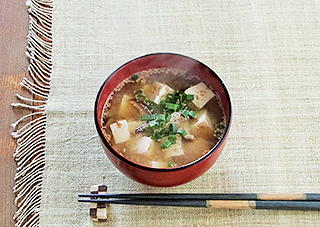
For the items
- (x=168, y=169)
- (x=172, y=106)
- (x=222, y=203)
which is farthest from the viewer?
(x=172, y=106)

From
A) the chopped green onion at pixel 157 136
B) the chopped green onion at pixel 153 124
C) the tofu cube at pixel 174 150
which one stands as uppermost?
the chopped green onion at pixel 153 124

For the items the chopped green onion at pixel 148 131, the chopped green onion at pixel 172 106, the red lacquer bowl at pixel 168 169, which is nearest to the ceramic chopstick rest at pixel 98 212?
the red lacquer bowl at pixel 168 169

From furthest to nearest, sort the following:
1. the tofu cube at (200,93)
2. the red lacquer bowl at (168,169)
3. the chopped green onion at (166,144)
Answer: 1. the tofu cube at (200,93)
2. the chopped green onion at (166,144)
3. the red lacquer bowl at (168,169)

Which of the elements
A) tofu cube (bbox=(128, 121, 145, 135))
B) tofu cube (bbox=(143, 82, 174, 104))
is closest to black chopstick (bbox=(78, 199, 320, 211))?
tofu cube (bbox=(128, 121, 145, 135))

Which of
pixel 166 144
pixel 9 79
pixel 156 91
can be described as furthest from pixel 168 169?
pixel 9 79

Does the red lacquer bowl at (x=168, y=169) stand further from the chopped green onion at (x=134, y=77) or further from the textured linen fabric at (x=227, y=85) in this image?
the textured linen fabric at (x=227, y=85)

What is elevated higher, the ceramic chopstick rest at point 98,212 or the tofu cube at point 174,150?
the tofu cube at point 174,150

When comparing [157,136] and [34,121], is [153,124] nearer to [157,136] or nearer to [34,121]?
[157,136]
